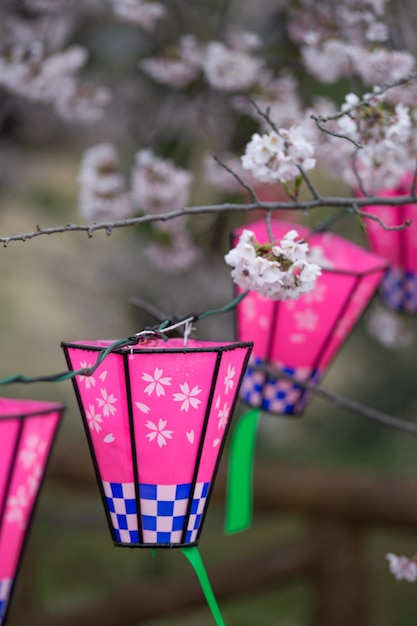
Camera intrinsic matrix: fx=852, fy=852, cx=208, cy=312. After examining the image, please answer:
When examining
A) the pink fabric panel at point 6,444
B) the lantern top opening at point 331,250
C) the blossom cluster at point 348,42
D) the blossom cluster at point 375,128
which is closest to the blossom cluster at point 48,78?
the blossom cluster at point 348,42

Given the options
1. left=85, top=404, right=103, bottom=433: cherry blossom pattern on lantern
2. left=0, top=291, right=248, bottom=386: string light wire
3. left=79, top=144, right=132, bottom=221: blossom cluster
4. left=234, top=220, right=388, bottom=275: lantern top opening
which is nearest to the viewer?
left=0, top=291, right=248, bottom=386: string light wire

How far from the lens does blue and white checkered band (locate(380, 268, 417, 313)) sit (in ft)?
5.92

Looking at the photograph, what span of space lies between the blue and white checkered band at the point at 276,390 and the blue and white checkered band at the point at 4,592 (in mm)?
515

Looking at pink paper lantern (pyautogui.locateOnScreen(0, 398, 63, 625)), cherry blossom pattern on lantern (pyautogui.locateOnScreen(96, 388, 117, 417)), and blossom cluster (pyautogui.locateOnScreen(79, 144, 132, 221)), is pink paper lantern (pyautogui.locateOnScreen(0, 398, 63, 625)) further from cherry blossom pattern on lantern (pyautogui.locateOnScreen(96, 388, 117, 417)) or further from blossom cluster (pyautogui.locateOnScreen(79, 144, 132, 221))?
blossom cluster (pyautogui.locateOnScreen(79, 144, 132, 221))

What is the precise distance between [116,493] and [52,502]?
4862 millimetres

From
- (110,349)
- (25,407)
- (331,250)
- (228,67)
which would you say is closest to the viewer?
(110,349)

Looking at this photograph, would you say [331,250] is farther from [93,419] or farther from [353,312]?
[93,419]

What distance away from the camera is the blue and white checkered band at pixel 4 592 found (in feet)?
3.99

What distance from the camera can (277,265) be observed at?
1006 mm

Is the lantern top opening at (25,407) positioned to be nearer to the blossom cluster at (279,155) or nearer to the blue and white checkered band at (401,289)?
the blossom cluster at (279,155)

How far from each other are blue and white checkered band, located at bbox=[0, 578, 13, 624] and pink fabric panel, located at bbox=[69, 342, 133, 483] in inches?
12.8

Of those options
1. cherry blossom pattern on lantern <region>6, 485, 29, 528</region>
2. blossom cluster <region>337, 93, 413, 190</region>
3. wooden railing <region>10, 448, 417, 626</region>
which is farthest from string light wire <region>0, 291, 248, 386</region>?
wooden railing <region>10, 448, 417, 626</region>

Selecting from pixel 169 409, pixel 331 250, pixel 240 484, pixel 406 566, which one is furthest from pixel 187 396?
pixel 331 250

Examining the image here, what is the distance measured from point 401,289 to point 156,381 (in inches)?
39.3
